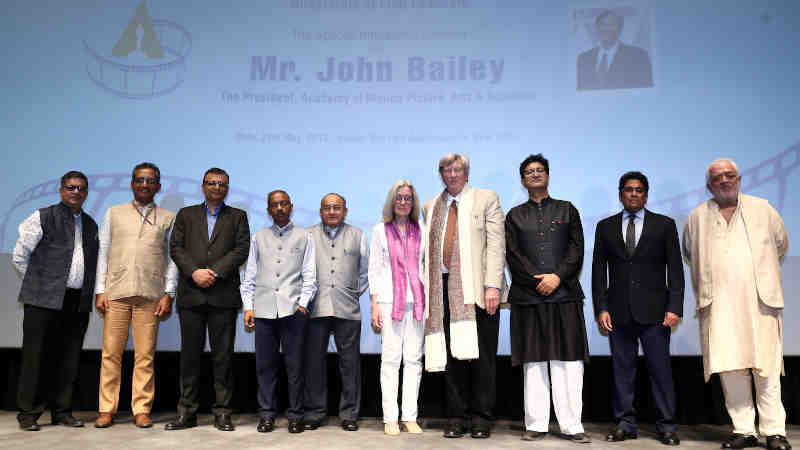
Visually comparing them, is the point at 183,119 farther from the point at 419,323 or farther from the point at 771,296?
the point at 771,296

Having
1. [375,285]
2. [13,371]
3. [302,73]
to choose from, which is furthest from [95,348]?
[302,73]

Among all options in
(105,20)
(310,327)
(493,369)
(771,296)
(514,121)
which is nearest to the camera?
(771,296)

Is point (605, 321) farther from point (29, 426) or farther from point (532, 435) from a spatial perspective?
point (29, 426)

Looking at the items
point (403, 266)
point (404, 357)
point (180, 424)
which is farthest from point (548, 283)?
point (180, 424)

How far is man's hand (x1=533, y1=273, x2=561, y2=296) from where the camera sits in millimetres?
3209

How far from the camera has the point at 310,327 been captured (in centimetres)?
360

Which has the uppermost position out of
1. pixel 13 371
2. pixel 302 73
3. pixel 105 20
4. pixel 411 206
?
pixel 105 20

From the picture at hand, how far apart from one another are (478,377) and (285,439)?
114cm

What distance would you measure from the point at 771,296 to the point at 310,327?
263 cm

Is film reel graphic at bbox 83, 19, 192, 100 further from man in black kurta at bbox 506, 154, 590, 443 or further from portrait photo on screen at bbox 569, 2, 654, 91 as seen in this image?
portrait photo on screen at bbox 569, 2, 654, 91

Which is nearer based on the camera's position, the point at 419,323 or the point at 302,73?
the point at 419,323

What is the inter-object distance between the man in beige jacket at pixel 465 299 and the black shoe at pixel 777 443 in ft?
4.76

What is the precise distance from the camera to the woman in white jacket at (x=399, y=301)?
3377 mm

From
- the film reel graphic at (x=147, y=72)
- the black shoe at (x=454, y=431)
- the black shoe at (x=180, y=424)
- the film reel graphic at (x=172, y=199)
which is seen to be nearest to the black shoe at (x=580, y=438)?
the black shoe at (x=454, y=431)
